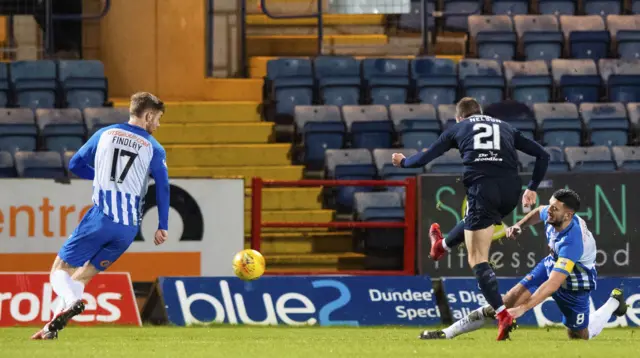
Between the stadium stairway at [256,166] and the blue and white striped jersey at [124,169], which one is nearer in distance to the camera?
the blue and white striped jersey at [124,169]

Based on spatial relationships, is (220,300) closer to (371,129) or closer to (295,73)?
(371,129)

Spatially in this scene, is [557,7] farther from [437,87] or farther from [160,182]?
[160,182]

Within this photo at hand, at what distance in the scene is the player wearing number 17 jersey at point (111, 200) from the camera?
9477mm

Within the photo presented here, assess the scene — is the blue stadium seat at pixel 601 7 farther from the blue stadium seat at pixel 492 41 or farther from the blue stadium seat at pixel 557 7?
the blue stadium seat at pixel 492 41

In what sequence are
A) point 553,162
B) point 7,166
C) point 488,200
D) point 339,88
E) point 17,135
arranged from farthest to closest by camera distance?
point 339,88
point 17,135
point 553,162
point 7,166
point 488,200

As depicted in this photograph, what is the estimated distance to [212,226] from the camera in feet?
46.5

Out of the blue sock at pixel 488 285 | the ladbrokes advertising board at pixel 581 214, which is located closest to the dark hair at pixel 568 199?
the blue sock at pixel 488 285

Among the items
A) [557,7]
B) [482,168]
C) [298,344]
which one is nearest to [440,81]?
[557,7]

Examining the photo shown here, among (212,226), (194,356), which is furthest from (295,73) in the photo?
(194,356)

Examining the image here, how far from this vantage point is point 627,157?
53.6 ft

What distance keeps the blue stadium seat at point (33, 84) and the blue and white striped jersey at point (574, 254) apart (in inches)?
349

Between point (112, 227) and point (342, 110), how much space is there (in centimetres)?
800

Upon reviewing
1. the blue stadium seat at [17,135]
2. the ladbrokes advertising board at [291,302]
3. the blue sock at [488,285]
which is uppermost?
the blue stadium seat at [17,135]

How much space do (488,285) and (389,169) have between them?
617 cm
